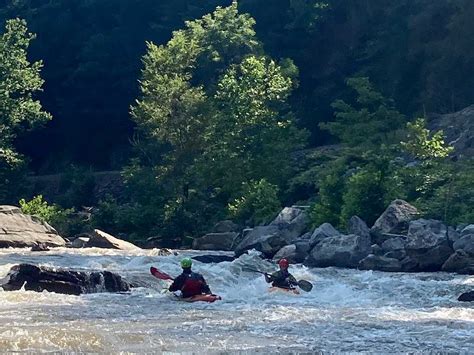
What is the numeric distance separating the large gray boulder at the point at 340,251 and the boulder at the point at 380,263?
0.33 meters

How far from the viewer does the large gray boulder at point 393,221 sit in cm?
2347

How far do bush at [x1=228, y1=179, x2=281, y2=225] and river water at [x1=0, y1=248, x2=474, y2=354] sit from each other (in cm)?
947

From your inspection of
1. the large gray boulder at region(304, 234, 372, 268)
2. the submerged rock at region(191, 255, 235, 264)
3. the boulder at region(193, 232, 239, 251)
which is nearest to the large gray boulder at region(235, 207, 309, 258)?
the boulder at region(193, 232, 239, 251)

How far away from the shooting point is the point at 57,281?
1655 centimetres

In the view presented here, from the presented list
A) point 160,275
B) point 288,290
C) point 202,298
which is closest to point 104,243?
point 160,275

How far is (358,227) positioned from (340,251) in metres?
1.79

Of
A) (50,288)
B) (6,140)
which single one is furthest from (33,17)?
(50,288)

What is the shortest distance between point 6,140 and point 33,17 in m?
15.3

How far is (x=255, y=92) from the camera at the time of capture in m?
34.0

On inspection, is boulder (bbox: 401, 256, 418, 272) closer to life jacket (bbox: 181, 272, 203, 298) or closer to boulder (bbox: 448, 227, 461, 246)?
boulder (bbox: 448, 227, 461, 246)

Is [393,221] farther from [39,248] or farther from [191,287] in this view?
[39,248]

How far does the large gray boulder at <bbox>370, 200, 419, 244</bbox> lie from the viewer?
23.5 meters

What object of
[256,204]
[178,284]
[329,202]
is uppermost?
[329,202]

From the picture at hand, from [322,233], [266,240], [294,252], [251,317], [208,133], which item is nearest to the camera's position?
[251,317]
